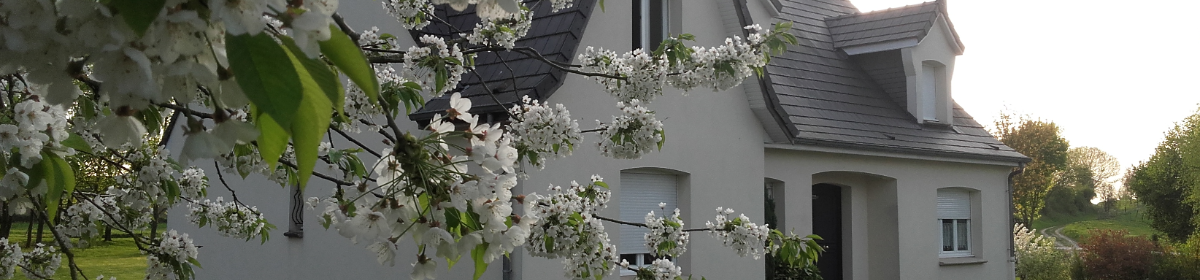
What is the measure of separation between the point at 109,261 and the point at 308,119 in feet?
90.3

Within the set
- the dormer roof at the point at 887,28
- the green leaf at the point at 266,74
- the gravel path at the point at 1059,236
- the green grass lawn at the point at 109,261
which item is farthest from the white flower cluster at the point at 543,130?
the gravel path at the point at 1059,236

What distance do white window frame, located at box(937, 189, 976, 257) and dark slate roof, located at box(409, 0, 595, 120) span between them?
7.34 metres

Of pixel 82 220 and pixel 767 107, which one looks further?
pixel 767 107

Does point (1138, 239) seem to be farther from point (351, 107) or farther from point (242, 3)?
point (242, 3)

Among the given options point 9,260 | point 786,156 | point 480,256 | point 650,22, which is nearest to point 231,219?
point 9,260

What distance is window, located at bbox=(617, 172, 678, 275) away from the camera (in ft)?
30.4

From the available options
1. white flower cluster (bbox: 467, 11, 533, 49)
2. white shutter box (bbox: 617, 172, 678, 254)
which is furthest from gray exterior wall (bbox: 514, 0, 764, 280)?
white flower cluster (bbox: 467, 11, 533, 49)

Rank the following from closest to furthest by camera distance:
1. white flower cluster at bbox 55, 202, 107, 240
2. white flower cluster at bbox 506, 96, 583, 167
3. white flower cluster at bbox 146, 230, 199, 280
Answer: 1. white flower cluster at bbox 146, 230, 199, 280
2. white flower cluster at bbox 506, 96, 583, 167
3. white flower cluster at bbox 55, 202, 107, 240

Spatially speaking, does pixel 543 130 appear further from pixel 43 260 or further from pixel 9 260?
pixel 43 260

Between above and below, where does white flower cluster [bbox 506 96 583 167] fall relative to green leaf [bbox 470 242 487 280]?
above

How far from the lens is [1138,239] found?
74.1ft

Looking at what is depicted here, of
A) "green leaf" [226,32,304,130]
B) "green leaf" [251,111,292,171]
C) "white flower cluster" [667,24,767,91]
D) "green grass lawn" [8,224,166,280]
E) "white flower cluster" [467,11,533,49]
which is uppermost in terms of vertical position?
"white flower cluster" [467,11,533,49]

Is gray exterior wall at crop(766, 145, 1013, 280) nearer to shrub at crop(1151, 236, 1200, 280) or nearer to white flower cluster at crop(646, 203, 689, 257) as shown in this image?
white flower cluster at crop(646, 203, 689, 257)

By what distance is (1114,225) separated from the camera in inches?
2174
